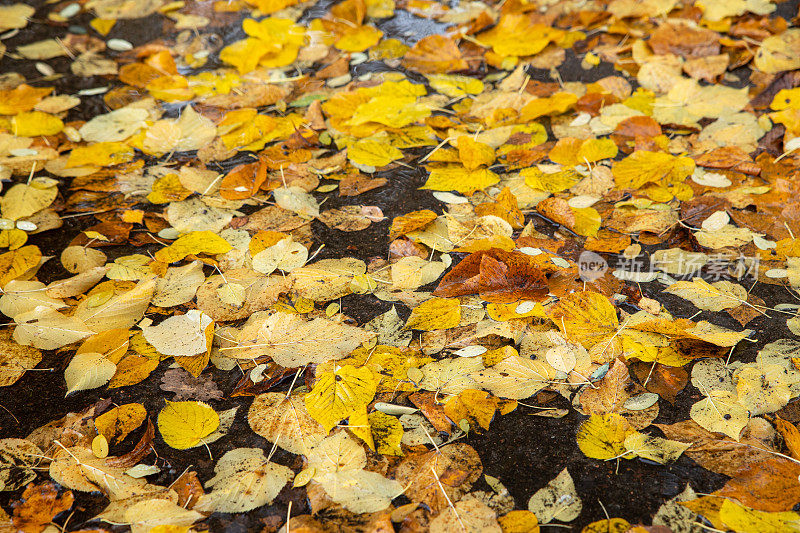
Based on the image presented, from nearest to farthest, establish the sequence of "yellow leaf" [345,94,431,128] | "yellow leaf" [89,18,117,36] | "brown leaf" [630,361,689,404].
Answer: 1. "brown leaf" [630,361,689,404]
2. "yellow leaf" [345,94,431,128]
3. "yellow leaf" [89,18,117,36]

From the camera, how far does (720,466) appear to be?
89 cm

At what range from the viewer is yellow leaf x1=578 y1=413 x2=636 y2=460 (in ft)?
3.02

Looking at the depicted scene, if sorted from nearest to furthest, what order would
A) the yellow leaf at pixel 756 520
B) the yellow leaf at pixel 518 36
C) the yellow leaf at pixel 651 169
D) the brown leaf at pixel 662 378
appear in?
the yellow leaf at pixel 756 520
the brown leaf at pixel 662 378
the yellow leaf at pixel 651 169
the yellow leaf at pixel 518 36

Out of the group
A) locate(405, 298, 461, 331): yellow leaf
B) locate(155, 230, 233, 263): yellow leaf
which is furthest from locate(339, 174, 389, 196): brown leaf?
locate(405, 298, 461, 331): yellow leaf

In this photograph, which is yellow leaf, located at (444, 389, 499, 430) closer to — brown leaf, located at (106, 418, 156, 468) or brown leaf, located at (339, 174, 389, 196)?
brown leaf, located at (106, 418, 156, 468)

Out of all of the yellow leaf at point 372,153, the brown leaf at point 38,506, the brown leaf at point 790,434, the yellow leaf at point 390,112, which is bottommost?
the brown leaf at point 38,506

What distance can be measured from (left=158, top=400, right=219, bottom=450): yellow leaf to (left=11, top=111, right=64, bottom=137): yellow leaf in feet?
4.08

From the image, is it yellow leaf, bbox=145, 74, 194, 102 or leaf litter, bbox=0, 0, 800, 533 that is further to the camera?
yellow leaf, bbox=145, 74, 194, 102

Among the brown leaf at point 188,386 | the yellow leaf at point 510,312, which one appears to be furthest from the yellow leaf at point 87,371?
the yellow leaf at point 510,312

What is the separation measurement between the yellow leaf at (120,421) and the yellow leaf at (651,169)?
1.25 meters

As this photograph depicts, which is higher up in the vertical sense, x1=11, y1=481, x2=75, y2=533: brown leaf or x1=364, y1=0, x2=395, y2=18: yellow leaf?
x1=364, y1=0, x2=395, y2=18: yellow leaf

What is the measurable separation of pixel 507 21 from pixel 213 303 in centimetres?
165

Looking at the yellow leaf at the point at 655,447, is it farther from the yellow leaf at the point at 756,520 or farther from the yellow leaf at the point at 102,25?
the yellow leaf at the point at 102,25

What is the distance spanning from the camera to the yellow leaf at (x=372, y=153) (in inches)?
62.4
